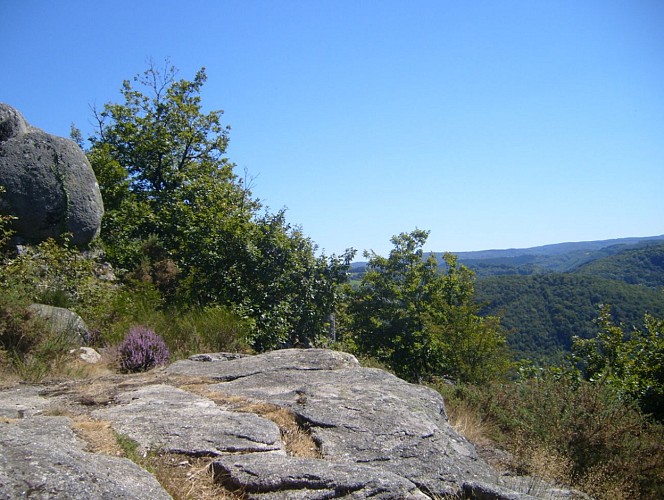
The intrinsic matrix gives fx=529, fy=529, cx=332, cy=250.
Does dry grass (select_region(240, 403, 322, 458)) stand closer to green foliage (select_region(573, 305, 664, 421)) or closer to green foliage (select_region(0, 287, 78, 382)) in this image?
green foliage (select_region(0, 287, 78, 382))

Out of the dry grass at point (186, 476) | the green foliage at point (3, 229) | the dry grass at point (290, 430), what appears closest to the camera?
the dry grass at point (186, 476)

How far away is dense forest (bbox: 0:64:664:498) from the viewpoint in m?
6.64

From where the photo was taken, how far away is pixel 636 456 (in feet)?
21.0

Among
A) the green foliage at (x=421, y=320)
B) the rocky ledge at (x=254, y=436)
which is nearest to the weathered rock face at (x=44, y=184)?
the rocky ledge at (x=254, y=436)

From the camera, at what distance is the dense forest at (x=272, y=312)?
Answer: 6637 mm

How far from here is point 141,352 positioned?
7.33 m

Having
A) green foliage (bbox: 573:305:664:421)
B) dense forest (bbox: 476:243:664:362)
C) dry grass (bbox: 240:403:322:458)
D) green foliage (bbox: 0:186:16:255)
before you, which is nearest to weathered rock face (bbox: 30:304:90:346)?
green foliage (bbox: 0:186:16:255)

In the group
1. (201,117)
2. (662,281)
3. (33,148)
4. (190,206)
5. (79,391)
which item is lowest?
(662,281)

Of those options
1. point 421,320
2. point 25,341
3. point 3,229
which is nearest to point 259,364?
point 25,341

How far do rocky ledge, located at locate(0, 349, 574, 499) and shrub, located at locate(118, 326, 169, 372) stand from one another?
0.81 m

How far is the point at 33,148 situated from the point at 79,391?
6909mm

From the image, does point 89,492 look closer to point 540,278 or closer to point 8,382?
point 8,382

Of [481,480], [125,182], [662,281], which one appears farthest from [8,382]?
[662,281]

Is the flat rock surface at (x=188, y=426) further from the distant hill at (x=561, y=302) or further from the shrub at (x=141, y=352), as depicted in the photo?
the distant hill at (x=561, y=302)
